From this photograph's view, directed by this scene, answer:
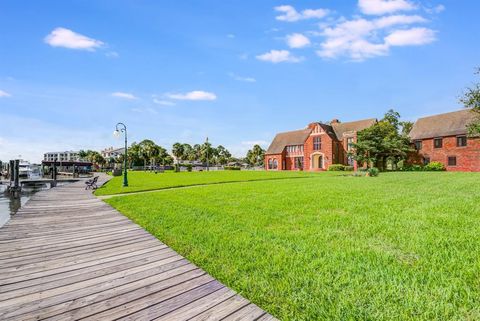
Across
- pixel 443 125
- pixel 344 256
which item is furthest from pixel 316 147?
pixel 344 256

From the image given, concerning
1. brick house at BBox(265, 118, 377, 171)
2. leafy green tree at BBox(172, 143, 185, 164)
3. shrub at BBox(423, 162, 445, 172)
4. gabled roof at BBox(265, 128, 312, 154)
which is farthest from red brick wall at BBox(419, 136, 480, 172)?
leafy green tree at BBox(172, 143, 185, 164)

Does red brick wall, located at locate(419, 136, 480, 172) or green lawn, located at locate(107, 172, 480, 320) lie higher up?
red brick wall, located at locate(419, 136, 480, 172)

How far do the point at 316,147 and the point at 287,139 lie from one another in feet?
32.0

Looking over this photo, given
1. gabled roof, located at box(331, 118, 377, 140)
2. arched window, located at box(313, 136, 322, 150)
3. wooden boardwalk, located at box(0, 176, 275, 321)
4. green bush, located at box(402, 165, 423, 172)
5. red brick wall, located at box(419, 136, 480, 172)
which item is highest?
gabled roof, located at box(331, 118, 377, 140)

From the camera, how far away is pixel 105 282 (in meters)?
3.99

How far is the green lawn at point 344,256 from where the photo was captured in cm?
319

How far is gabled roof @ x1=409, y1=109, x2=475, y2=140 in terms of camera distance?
119 feet

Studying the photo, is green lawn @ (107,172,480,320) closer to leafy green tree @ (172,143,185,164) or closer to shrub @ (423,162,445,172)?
shrub @ (423,162,445,172)

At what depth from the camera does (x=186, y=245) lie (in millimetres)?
5711

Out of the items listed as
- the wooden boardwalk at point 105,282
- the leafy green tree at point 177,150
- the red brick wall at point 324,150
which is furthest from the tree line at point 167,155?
the wooden boardwalk at point 105,282

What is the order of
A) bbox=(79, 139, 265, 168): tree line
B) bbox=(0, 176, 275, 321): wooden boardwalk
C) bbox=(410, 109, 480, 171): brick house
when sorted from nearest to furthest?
bbox=(0, 176, 275, 321): wooden boardwalk, bbox=(410, 109, 480, 171): brick house, bbox=(79, 139, 265, 168): tree line

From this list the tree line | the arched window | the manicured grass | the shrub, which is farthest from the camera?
the tree line

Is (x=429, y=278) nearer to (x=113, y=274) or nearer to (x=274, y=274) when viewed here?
(x=274, y=274)

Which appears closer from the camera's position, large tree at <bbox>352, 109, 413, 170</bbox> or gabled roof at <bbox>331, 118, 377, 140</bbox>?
large tree at <bbox>352, 109, 413, 170</bbox>
